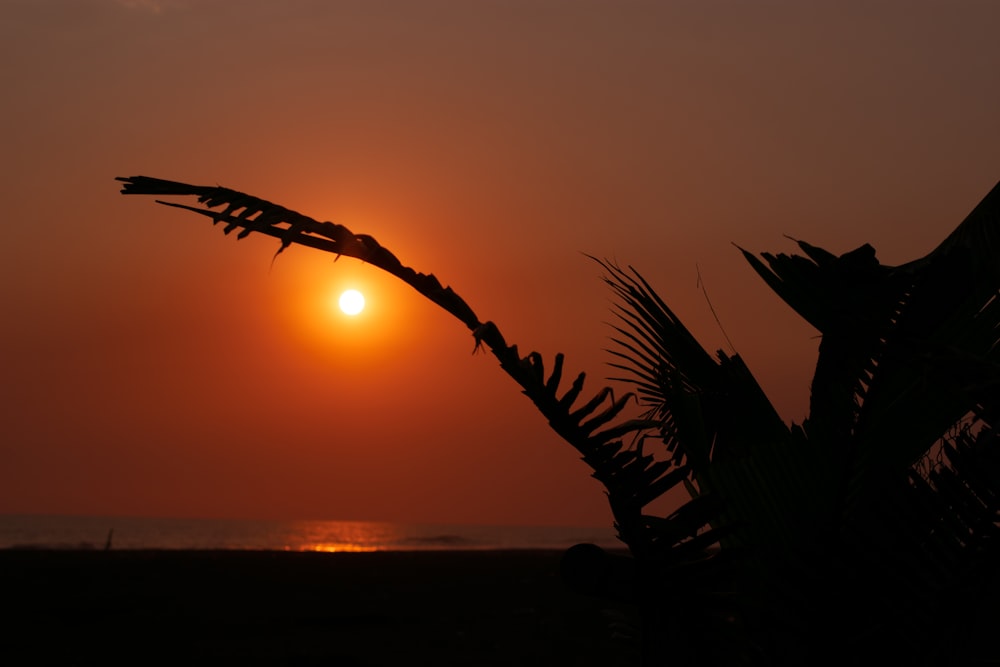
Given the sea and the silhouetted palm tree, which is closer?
the silhouetted palm tree

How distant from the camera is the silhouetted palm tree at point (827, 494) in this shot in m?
3.03

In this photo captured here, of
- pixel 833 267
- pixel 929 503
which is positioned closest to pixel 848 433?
pixel 929 503

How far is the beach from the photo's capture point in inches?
709

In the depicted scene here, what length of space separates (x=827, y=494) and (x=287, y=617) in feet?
70.3

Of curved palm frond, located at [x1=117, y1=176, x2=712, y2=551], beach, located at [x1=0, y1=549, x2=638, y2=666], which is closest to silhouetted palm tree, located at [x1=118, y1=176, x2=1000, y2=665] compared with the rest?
curved palm frond, located at [x1=117, y1=176, x2=712, y2=551]

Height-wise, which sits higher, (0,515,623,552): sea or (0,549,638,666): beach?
(0,515,623,552): sea

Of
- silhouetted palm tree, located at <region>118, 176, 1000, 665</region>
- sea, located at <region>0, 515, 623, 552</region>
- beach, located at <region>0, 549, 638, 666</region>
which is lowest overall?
silhouetted palm tree, located at <region>118, 176, 1000, 665</region>

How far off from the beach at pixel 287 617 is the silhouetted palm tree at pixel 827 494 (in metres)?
9.13

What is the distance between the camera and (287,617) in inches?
916

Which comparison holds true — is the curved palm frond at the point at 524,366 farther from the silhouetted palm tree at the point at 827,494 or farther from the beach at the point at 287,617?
the beach at the point at 287,617

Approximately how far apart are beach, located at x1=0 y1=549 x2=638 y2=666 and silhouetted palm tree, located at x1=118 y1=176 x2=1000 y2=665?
9.13 metres

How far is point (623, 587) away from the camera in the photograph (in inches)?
118

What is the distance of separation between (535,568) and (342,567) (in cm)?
841

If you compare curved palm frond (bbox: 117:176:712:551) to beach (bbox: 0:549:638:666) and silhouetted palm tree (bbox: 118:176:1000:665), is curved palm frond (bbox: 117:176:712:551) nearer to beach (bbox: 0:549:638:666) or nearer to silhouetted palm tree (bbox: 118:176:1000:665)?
silhouetted palm tree (bbox: 118:176:1000:665)
